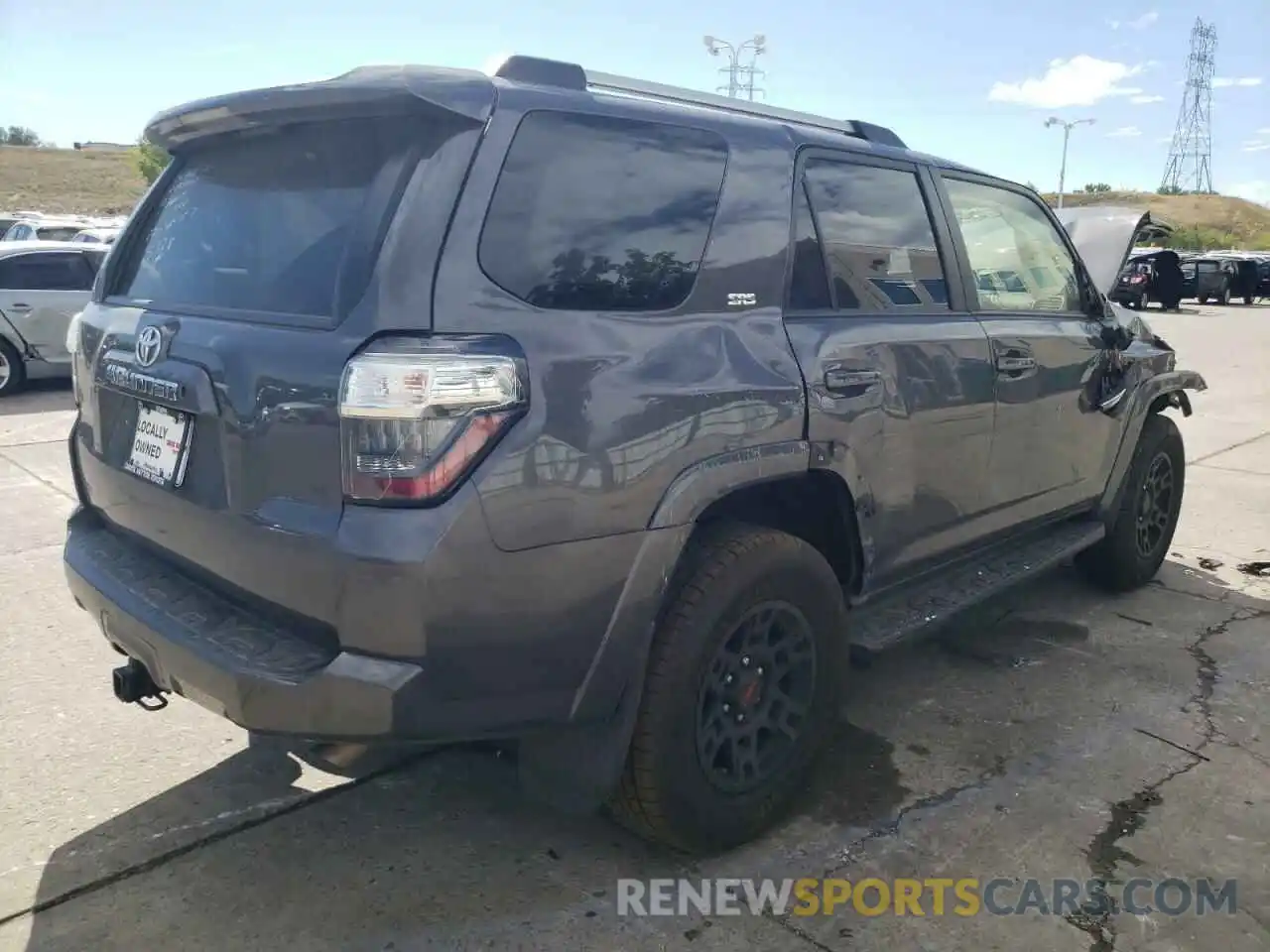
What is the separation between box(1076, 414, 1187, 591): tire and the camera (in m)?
4.77

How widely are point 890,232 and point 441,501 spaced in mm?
1923

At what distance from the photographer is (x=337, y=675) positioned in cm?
206

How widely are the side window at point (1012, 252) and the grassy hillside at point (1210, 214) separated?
8344 centimetres

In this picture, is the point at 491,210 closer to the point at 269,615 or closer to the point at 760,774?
the point at 269,615

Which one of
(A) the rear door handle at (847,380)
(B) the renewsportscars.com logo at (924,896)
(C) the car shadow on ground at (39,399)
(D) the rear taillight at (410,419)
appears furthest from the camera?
(C) the car shadow on ground at (39,399)

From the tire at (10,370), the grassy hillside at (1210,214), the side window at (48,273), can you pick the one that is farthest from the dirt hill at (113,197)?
the tire at (10,370)

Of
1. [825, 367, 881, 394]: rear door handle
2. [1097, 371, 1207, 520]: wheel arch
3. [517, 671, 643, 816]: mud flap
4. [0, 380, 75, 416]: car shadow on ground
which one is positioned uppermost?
[825, 367, 881, 394]: rear door handle

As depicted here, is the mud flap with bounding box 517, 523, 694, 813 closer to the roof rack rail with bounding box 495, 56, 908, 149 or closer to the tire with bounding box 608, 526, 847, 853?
the tire with bounding box 608, 526, 847, 853

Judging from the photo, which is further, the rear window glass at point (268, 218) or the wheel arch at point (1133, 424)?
the wheel arch at point (1133, 424)

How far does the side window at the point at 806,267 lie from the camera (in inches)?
112

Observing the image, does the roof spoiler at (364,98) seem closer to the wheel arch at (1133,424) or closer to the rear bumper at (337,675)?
the rear bumper at (337,675)

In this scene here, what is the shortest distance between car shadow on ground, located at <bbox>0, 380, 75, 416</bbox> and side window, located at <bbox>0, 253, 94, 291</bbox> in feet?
3.54

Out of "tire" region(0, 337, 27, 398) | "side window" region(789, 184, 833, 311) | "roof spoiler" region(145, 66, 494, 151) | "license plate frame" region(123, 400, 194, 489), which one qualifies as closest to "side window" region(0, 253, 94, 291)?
"tire" region(0, 337, 27, 398)

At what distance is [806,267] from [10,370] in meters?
10.3
